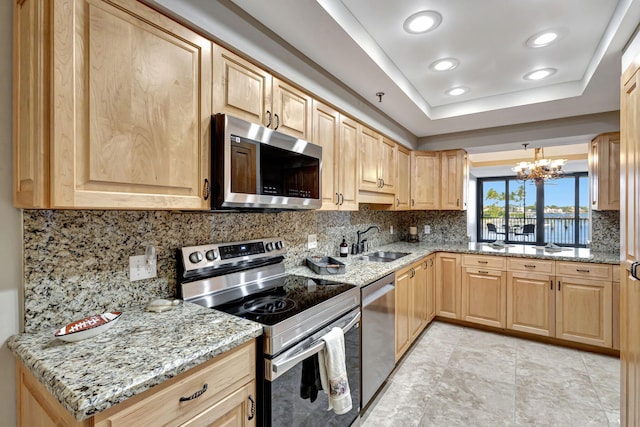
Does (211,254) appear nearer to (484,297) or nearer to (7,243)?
(7,243)

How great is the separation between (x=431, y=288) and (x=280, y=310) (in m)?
2.57

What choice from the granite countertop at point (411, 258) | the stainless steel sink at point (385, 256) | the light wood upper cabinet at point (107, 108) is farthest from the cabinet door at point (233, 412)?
the stainless steel sink at point (385, 256)

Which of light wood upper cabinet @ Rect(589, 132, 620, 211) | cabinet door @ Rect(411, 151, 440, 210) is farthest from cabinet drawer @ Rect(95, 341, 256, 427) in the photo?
light wood upper cabinet @ Rect(589, 132, 620, 211)

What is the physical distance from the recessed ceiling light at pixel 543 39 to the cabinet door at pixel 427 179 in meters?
1.93

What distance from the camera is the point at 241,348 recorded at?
114cm

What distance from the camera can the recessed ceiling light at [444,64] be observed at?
7.34 feet

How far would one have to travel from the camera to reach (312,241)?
256 centimetres

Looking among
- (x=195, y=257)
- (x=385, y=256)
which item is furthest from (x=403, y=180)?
(x=195, y=257)

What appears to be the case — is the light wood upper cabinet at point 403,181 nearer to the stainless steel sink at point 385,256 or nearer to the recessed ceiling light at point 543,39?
the stainless steel sink at point 385,256

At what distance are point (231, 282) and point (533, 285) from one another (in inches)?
122

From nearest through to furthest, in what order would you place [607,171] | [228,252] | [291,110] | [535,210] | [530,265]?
[228,252], [291,110], [607,171], [530,265], [535,210]

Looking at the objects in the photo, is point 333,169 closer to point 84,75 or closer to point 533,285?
point 84,75

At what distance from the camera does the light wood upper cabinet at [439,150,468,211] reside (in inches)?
150

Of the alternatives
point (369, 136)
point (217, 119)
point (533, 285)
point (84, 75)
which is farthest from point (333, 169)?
point (533, 285)
